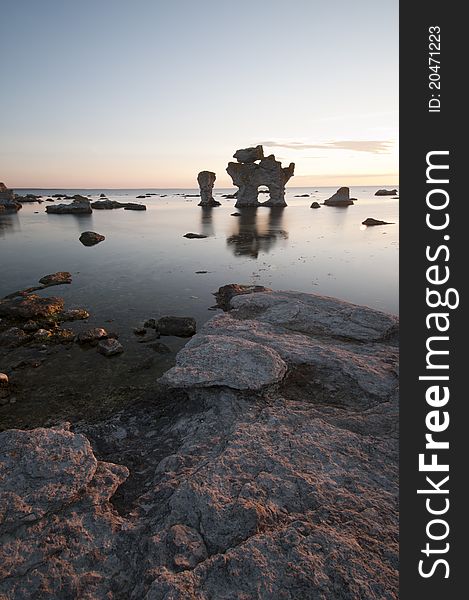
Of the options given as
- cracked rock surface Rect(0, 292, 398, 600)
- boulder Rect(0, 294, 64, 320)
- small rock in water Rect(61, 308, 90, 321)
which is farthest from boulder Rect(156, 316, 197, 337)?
boulder Rect(0, 294, 64, 320)

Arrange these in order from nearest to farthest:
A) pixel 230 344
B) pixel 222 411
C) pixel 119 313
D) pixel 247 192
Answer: pixel 222 411, pixel 230 344, pixel 119 313, pixel 247 192


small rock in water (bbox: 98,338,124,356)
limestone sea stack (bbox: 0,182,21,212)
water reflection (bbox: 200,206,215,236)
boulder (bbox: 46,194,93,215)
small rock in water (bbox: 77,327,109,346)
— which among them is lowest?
small rock in water (bbox: 98,338,124,356)

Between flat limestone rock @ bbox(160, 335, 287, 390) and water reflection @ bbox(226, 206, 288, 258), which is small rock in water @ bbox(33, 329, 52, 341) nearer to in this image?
flat limestone rock @ bbox(160, 335, 287, 390)

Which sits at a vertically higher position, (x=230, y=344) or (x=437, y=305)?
(x=437, y=305)

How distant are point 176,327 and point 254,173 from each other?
83520 millimetres

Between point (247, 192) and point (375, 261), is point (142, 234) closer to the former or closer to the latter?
point (375, 261)

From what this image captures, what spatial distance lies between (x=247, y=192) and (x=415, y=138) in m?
94.5

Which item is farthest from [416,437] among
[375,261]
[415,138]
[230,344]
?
[375,261]

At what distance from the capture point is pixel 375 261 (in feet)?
94.4

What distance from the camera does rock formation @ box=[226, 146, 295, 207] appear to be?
3391 inches

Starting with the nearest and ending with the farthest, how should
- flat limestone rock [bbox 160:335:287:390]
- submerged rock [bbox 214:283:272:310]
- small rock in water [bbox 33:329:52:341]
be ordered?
flat limestone rock [bbox 160:335:287:390], small rock in water [bbox 33:329:52:341], submerged rock [bbox 214:283:272:310]

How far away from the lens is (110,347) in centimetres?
1169

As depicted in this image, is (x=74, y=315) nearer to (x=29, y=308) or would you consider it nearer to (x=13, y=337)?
(x=29, y=308)

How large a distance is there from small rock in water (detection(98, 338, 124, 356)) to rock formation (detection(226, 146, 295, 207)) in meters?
83.7
